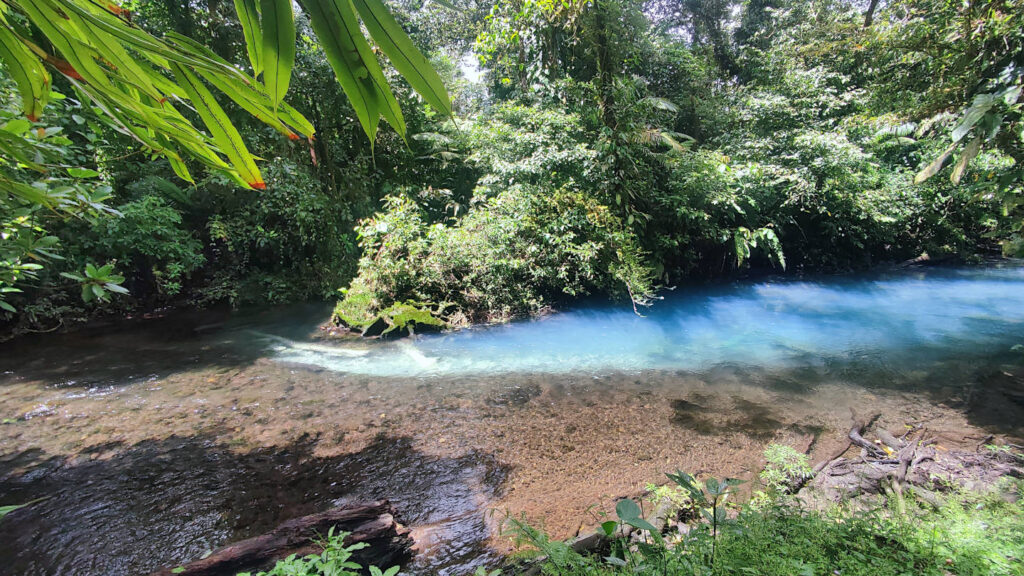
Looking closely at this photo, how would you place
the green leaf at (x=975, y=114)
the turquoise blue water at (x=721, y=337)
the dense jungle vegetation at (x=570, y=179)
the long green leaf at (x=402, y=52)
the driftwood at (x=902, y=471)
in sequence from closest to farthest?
the long green leaf at (x=402, y=52), the driftwood at (x=902, y=471), the green leaf at (x=975, y=114), the turquoise blue water at (x=721, y=337), the dense jungle vegetation at (x=570, y=179)

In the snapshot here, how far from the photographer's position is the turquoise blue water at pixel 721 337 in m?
5.40

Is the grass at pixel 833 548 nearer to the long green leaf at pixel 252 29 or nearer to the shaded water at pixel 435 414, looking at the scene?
the shaded water at pixel 435 414

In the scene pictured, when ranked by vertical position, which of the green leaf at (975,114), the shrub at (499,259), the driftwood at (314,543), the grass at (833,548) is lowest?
the driftwood at (314,543)

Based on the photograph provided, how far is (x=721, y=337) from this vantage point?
21.0 feet

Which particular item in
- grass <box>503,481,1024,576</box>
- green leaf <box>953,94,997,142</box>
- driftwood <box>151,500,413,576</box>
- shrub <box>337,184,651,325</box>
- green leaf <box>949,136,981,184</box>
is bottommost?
driftwood <box>151,500,413,576</box>

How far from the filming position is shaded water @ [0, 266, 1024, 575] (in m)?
2.73

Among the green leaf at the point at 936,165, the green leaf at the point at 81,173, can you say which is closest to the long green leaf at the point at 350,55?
the green leaf at the point at 81,173

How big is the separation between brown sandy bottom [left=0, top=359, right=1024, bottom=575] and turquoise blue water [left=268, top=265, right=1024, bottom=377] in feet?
1.60

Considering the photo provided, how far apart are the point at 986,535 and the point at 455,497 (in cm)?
264

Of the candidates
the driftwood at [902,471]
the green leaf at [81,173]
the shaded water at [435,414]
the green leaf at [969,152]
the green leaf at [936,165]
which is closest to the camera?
the green leaf at [81,173]

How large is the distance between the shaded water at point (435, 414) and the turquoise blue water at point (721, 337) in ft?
0.16

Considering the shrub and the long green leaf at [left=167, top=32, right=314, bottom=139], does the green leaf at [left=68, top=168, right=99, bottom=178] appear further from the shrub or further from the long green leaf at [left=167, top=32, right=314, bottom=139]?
the shrub

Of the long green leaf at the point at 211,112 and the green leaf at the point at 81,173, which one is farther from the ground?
the green leaf at the point at 81,173

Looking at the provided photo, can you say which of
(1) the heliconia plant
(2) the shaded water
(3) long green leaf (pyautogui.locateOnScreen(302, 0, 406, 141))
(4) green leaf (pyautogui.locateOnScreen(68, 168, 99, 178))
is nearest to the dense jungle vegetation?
(2) the shaded water
